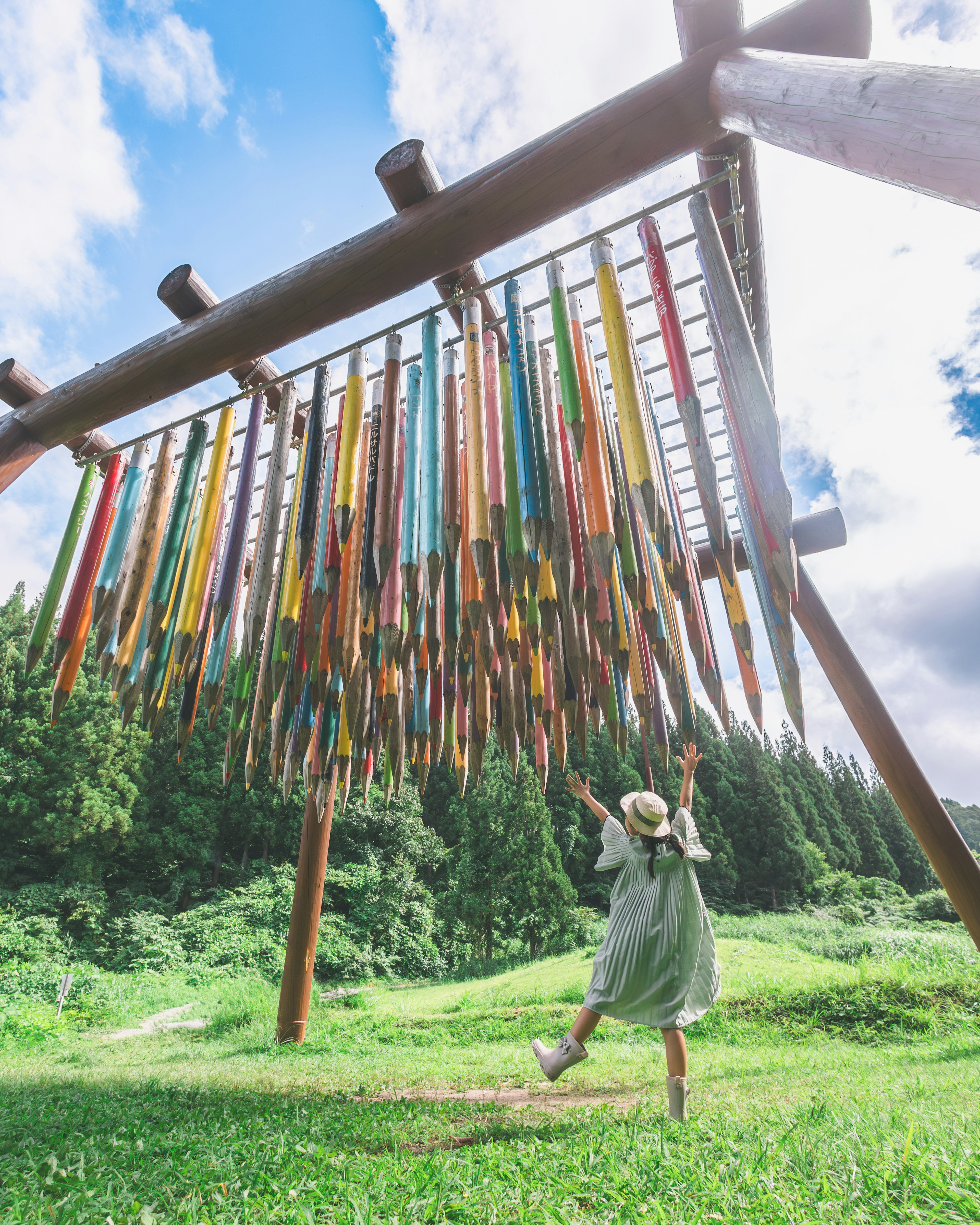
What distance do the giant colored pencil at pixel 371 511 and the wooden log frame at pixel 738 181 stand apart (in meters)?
1.46

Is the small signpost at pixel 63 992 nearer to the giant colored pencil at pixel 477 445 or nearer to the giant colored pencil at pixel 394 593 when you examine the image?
the giant colored pencil at pixel 394 593

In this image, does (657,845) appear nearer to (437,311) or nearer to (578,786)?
(578,786)

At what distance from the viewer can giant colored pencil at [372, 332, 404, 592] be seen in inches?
82.4

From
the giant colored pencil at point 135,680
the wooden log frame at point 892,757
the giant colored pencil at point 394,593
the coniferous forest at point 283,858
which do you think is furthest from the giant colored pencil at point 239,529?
the coniferous forest at point 283,858

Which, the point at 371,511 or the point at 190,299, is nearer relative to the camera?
the point at 371,511

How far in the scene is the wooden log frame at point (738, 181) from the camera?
1.88 metres

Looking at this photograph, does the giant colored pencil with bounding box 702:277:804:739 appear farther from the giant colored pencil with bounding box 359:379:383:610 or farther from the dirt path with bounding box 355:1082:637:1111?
the dirt path with bounding box 355:1082:637:1111

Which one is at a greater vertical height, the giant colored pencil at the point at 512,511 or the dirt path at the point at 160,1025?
the giant colored pencil at the point at 512,511

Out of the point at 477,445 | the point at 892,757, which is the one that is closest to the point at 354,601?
the point at 477,445

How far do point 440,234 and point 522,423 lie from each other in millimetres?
927

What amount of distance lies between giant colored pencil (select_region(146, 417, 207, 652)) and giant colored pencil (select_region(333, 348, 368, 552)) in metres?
0.93

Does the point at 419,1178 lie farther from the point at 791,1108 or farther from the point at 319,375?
the point at 319,375

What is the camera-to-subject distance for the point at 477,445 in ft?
6.84

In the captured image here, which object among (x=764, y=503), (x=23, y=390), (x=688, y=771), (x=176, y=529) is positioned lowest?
(x=688, y=771)
